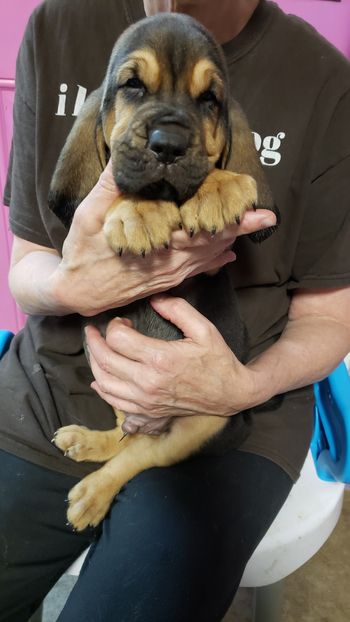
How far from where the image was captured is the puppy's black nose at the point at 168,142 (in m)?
1.03

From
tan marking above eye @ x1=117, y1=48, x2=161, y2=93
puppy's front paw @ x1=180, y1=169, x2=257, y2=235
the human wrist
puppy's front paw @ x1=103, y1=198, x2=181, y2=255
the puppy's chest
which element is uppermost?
tan marking above eye @ x1=117, y1=48, x2=161, y2=93

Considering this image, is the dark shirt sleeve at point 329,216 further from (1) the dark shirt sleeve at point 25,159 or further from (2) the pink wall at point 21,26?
(2) the pink wall at point 21,26

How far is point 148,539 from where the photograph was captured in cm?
114

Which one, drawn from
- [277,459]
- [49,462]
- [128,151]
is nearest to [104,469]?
[49,462]

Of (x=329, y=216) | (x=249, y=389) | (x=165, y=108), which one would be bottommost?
(x=249, y=389)

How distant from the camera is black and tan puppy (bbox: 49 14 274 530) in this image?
106cm

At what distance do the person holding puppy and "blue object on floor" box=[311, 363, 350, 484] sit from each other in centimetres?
10

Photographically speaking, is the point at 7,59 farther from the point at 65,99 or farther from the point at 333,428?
Result: the point at 333,428

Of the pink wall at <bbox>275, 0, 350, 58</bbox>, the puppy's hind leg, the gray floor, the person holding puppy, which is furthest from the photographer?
the pink wall at <bbox>275, 0, 350, 58</bbox>

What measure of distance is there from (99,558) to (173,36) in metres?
1.12

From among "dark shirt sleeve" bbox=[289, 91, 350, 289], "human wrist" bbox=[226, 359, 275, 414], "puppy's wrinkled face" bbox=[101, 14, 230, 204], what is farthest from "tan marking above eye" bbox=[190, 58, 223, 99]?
"human wrist" bbox=[226, 359, 275, 414]

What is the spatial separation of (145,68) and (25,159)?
475mm

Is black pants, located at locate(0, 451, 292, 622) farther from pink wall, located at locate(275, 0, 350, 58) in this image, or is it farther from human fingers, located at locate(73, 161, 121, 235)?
pink wall, located at locate(275, 0, 350, 58)

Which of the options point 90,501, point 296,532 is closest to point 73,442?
point 90,501
